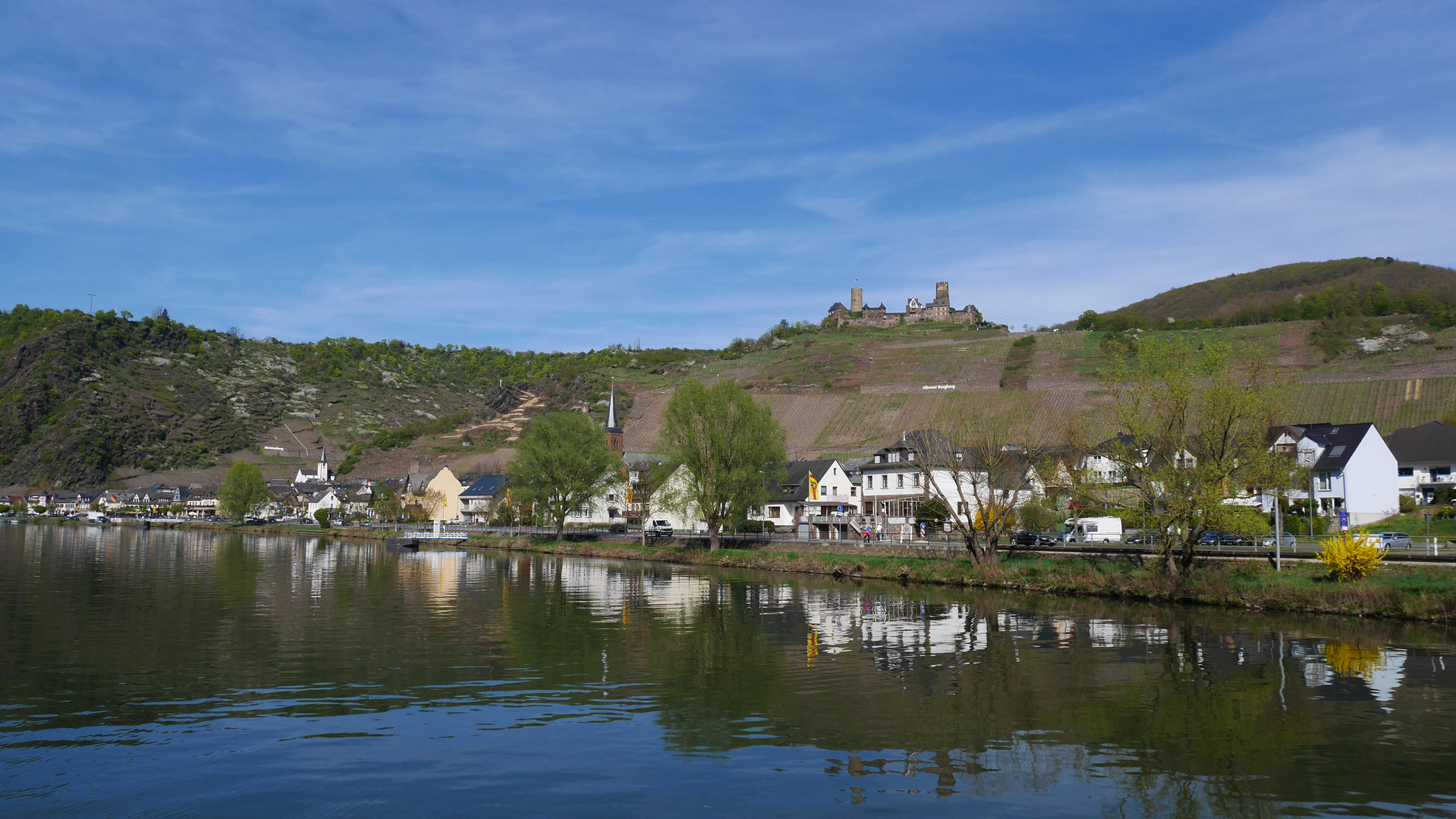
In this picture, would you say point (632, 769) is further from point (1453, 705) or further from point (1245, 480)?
point (1245, 480)

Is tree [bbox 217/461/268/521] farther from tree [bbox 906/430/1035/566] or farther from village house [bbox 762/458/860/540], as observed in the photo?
tree [bbox 906/430/1035/566]

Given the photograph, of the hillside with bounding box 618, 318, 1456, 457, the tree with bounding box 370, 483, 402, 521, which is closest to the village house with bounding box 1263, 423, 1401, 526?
the hillside with bounding box 618, 318, 1456, 457

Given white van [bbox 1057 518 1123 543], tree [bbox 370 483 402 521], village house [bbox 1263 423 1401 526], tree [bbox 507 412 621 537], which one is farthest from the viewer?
tree [bbox 370 483 402 521]

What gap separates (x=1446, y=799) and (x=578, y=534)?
258ft

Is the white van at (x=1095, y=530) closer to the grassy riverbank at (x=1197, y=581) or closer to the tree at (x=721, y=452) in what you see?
the grassy riverbank at (x=1197, y=581)

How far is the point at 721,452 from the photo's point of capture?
6750cm

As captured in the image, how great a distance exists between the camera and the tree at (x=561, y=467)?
82.9 metres

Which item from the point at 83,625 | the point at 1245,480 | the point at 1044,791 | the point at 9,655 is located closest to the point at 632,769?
the point at 1044,791

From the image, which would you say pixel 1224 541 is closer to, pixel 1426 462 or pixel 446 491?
pixel 1426 462

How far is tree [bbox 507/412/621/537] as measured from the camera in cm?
8294

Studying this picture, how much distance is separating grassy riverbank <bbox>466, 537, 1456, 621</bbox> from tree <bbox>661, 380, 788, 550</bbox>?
7.72 metres

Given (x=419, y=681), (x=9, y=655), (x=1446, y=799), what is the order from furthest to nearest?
(x=9, y=655), (x=419, y=681), (x=1446, y=799)

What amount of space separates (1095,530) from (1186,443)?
20.7m

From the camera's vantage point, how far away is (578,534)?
88.2 metres
